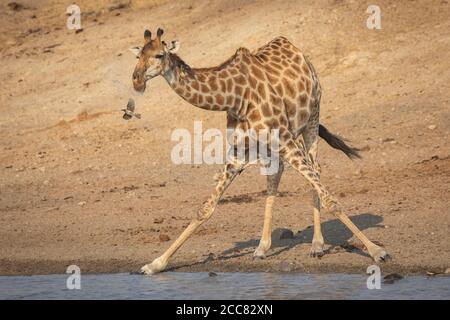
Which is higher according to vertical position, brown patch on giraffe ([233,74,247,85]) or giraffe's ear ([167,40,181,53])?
giraffe's ear ([167,40,181,53])

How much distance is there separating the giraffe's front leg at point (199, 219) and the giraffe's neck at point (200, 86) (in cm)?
64

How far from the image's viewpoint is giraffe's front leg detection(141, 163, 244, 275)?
10.3 metres

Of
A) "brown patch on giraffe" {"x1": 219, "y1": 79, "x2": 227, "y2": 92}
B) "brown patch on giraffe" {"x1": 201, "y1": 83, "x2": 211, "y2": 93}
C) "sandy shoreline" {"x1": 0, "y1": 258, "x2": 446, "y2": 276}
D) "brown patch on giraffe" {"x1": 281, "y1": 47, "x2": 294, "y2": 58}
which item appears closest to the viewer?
"sandy shoreline" {"x1": 0, "y1": 258, "x2": 446, "y2": 276}

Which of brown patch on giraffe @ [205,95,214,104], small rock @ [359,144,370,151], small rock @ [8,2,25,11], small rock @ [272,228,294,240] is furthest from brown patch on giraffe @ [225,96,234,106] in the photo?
small rock @ [8,2,25,11]

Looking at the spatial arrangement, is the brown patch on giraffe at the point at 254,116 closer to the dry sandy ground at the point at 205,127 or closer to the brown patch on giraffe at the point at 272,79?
the brown patch on giraffe at the point at 272,79

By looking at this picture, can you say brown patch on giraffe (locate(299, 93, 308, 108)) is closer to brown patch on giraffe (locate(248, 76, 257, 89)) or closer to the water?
brown patch on giraffe (locate(248, 76, 257, 89))

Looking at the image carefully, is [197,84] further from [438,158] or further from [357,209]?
[438,158]

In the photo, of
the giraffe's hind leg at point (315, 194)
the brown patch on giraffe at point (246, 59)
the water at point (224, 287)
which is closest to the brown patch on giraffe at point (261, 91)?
the brown patch on giraffe at point (246, 59)

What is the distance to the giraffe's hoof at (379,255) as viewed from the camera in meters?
10.2

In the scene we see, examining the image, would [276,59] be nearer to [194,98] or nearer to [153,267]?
[194,98]

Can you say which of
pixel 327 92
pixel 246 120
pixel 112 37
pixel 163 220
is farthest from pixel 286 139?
pixel 112 37

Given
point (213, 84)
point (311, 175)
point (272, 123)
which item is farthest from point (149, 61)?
point (311, 175)

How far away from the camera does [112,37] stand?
73.9ft

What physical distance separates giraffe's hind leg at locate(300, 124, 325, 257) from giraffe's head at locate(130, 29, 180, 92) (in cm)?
246
